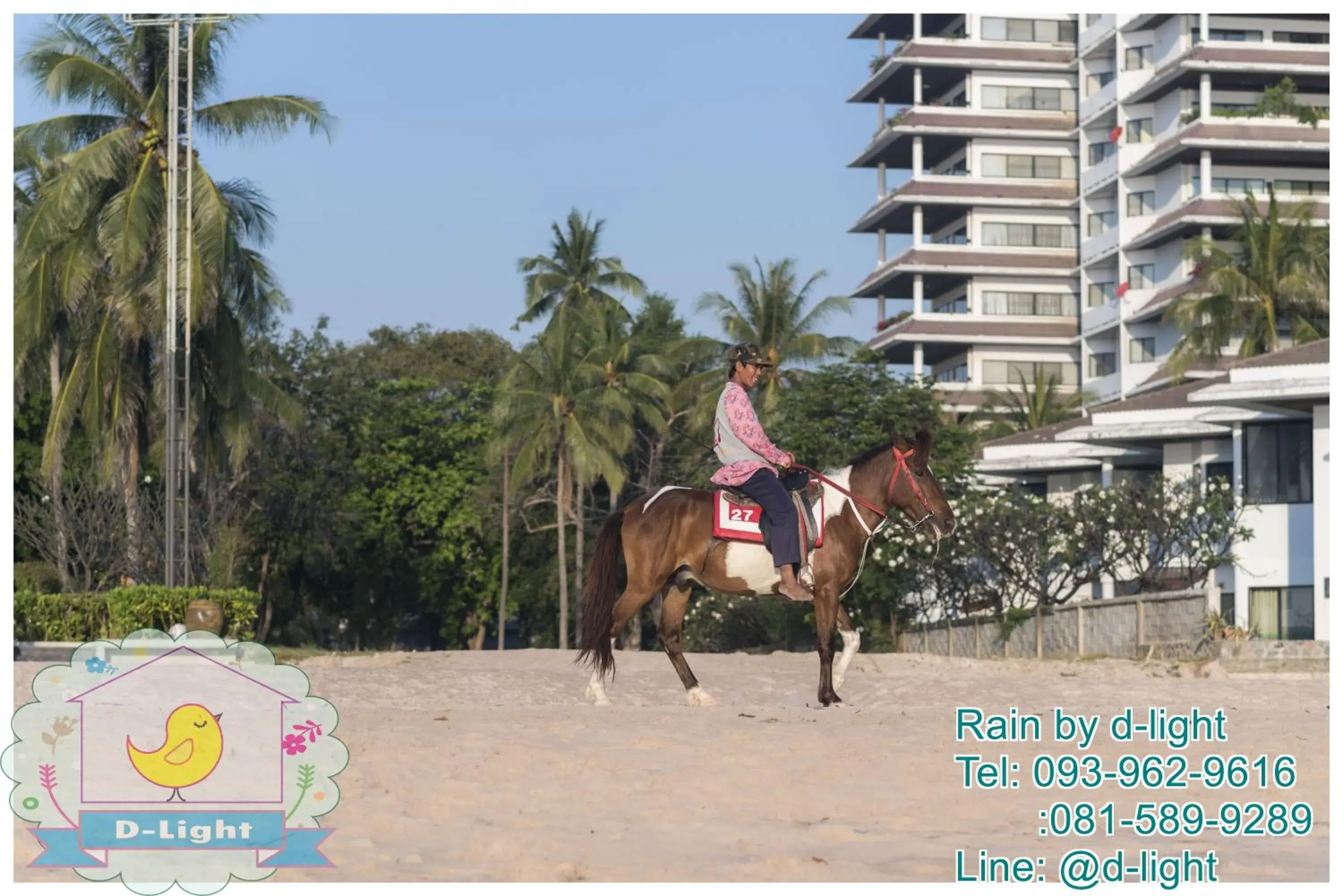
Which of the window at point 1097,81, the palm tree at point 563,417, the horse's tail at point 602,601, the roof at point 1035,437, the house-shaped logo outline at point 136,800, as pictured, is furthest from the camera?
the window at point 1097,81

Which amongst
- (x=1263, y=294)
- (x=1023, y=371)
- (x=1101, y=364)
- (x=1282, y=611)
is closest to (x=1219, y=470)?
(x=1282, y=611)

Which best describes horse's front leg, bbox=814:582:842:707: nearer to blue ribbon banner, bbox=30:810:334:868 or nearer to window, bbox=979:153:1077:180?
blue ribbon banner, bbox=30:810:334:868

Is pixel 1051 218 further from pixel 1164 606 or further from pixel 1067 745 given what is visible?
pixel 1067 745

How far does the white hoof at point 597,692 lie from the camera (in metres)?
15.2

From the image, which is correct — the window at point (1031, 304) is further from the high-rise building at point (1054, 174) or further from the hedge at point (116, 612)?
the hedge at point (116, 612)

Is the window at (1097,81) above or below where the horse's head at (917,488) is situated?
above

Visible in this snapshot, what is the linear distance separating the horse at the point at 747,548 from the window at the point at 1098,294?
8346cm

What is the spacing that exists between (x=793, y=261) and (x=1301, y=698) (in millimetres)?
48911

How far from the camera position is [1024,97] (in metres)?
101

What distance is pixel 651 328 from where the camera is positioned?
65250 mm

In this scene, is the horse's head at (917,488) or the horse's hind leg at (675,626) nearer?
the horse's head at (917,488)

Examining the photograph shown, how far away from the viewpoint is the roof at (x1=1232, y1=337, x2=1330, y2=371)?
3531 centimetres

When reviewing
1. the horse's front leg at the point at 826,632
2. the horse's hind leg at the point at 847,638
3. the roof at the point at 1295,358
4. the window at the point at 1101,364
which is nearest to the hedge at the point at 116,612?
the horse's hind leg at the point at 847,638

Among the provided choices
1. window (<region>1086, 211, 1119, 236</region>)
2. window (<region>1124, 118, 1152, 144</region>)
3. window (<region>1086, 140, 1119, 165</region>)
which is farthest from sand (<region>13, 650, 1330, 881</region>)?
window (<region>1086, 140, 1119, 165</region>)
